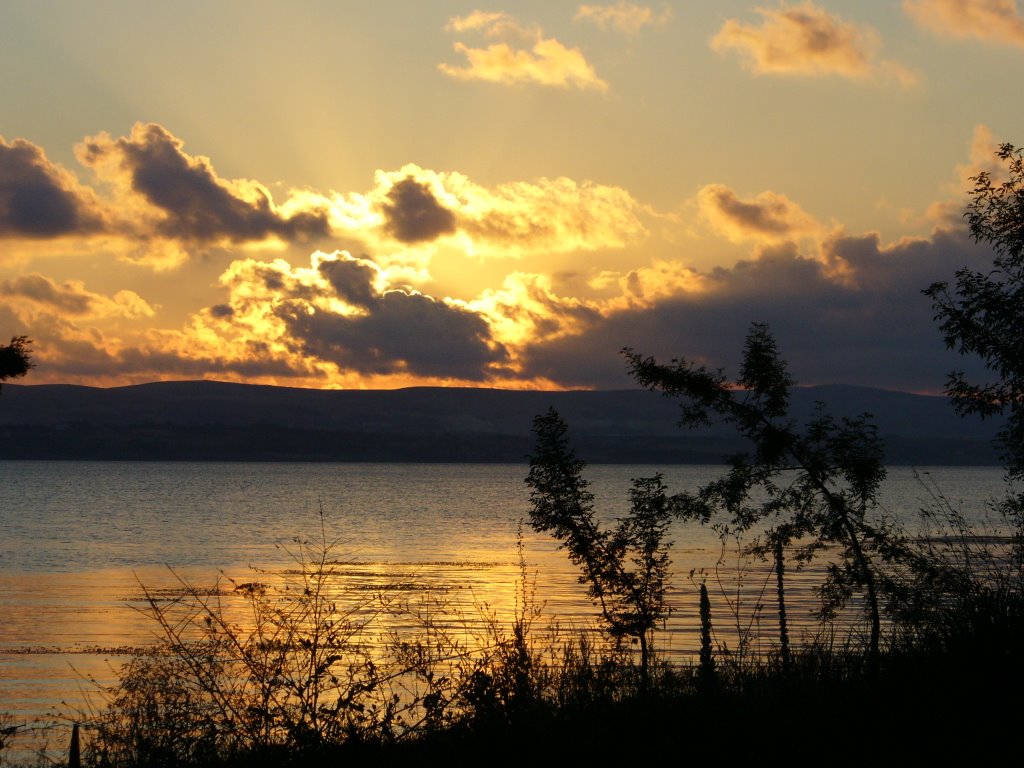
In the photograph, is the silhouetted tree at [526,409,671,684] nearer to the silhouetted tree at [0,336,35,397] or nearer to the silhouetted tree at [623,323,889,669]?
the silhouetted tree at [623,323,889,669]

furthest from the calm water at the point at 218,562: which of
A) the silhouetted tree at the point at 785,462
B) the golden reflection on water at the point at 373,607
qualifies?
the silhouetted tree at the point at 785,462

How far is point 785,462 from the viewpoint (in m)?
26.1

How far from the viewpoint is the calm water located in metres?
38.8

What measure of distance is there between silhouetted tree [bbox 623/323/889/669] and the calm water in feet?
10.8

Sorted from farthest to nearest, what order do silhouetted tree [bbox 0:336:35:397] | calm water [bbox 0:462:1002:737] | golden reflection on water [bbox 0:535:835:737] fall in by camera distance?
calm water [bbox 0:462:1002:737] < golden reflection on water [bbox 0:535:835:737] < silhouetted tree [bbox 0:336:35:397]

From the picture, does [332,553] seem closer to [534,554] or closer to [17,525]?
[534,554]

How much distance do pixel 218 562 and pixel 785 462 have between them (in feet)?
209

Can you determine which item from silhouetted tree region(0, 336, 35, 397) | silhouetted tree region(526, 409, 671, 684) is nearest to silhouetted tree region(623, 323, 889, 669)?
silhouetted tree region(526, 409, 671, 684)

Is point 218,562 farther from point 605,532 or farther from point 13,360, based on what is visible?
point 13,360

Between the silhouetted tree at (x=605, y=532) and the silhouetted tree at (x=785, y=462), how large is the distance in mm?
1785

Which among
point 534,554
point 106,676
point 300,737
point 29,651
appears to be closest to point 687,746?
point 300,737

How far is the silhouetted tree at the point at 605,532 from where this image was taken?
90.7 feet

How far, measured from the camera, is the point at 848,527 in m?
25.6

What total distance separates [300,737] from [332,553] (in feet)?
261
